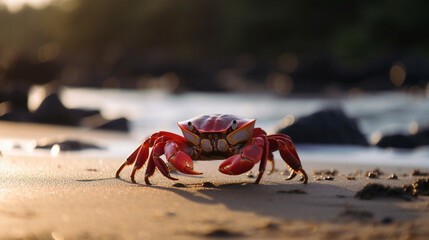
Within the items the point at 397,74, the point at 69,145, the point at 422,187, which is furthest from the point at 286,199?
the point at 397,74

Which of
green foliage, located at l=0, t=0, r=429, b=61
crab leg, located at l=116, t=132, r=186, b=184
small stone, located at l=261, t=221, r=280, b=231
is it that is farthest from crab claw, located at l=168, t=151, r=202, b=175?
green foliage, located at l=0, t=0, r=429, b=61

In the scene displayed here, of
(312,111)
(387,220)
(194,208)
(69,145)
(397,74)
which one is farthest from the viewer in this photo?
(397,74)

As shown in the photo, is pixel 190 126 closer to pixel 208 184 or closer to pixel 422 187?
pixel 208 184

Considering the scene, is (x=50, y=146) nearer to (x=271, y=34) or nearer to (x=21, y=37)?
(x=271, y=34)

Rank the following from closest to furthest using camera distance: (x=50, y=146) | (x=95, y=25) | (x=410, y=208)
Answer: (x=410, y=208), (x=50, y=146), (x=95, y=25)

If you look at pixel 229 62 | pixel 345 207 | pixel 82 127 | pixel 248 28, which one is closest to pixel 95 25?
pixel 248 28

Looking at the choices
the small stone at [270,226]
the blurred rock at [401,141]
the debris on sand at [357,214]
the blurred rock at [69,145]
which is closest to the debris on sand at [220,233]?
the small stone at [270,226]
